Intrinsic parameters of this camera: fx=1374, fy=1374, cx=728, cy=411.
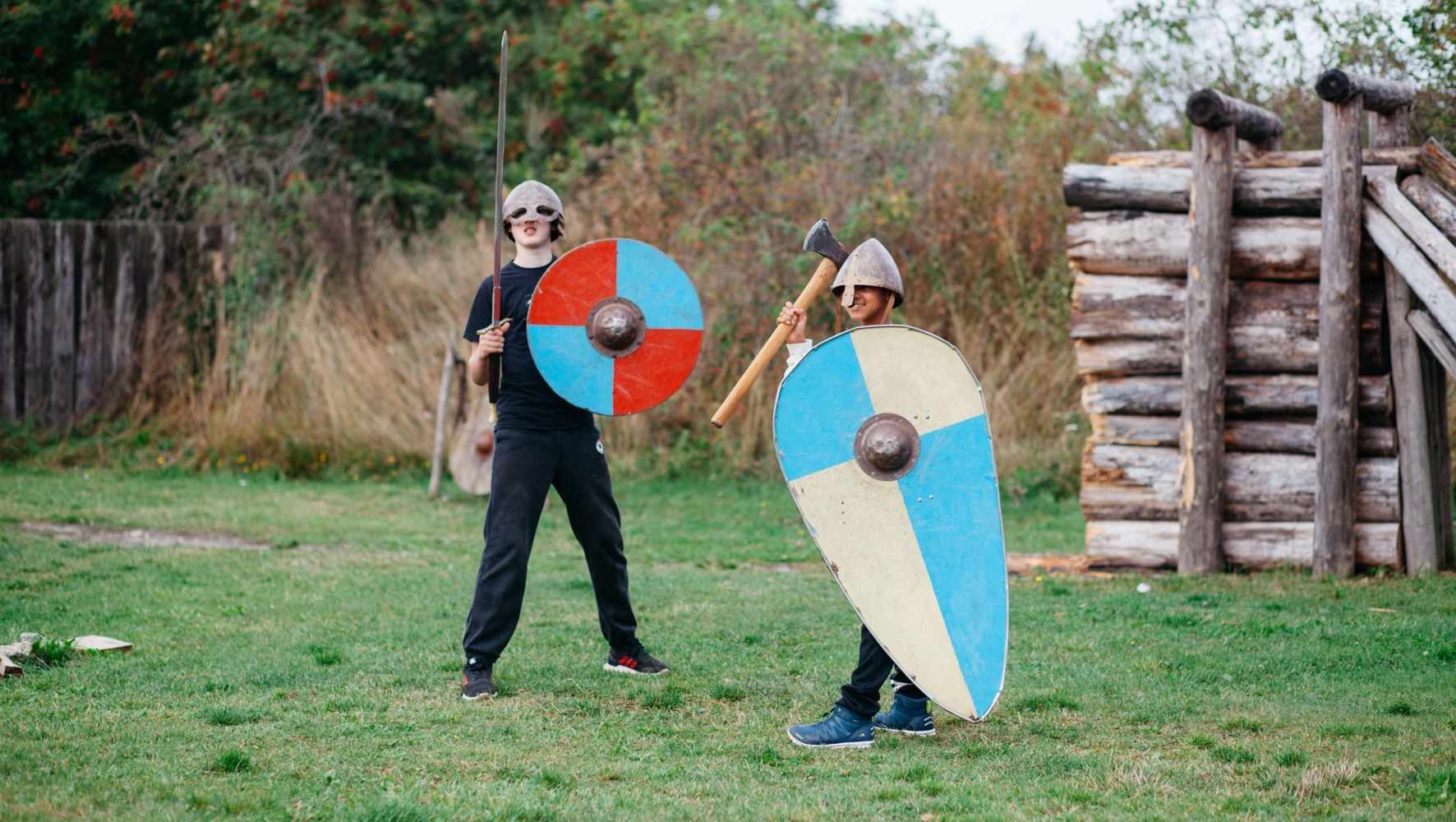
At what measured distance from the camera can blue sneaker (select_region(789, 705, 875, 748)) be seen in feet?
13.9

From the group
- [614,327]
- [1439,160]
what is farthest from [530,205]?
[1439,160]

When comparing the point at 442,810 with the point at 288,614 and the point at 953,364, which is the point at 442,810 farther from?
the point at 288,614

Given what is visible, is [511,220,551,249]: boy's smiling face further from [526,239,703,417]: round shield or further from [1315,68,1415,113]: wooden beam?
[1315,68,1415,113]: wooden beam

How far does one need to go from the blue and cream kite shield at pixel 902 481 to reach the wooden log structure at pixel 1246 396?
155 inches

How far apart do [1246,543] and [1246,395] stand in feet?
2.67

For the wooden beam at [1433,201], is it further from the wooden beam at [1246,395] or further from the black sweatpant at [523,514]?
the black sweatpant at [523,514]

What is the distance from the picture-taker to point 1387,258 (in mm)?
7105

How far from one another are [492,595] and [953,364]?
187 centimetres

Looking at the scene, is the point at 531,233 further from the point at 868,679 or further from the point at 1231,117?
the point at 1231,117

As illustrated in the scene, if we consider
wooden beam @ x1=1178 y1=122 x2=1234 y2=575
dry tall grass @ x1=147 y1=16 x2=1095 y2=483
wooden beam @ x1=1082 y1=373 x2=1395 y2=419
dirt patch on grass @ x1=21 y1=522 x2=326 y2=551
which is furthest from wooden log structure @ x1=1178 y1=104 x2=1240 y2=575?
dirt patch on grass @ x1=21 y1=522 x2=326 y2=551

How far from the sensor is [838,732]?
4.24m

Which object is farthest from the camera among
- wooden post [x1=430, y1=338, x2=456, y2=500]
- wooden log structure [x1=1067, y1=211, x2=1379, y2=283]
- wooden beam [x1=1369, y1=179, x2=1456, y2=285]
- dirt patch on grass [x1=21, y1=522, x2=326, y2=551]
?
wooden post [x1=430, y1=338, x2=456, y2=500]

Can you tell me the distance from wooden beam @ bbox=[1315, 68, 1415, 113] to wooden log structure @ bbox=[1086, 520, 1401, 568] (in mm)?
2260

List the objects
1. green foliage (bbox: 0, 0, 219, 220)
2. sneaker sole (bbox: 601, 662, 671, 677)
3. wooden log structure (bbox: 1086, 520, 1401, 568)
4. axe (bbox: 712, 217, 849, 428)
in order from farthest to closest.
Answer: green foliage (bbox: 0, 0, 219, 220) → wooden log structure (bbox: 1086, 520, 1401, 568) → sneaker sole (bbox: 601, 662, 671, 677) → axe (bbox: 712, 217, 849, 428)
